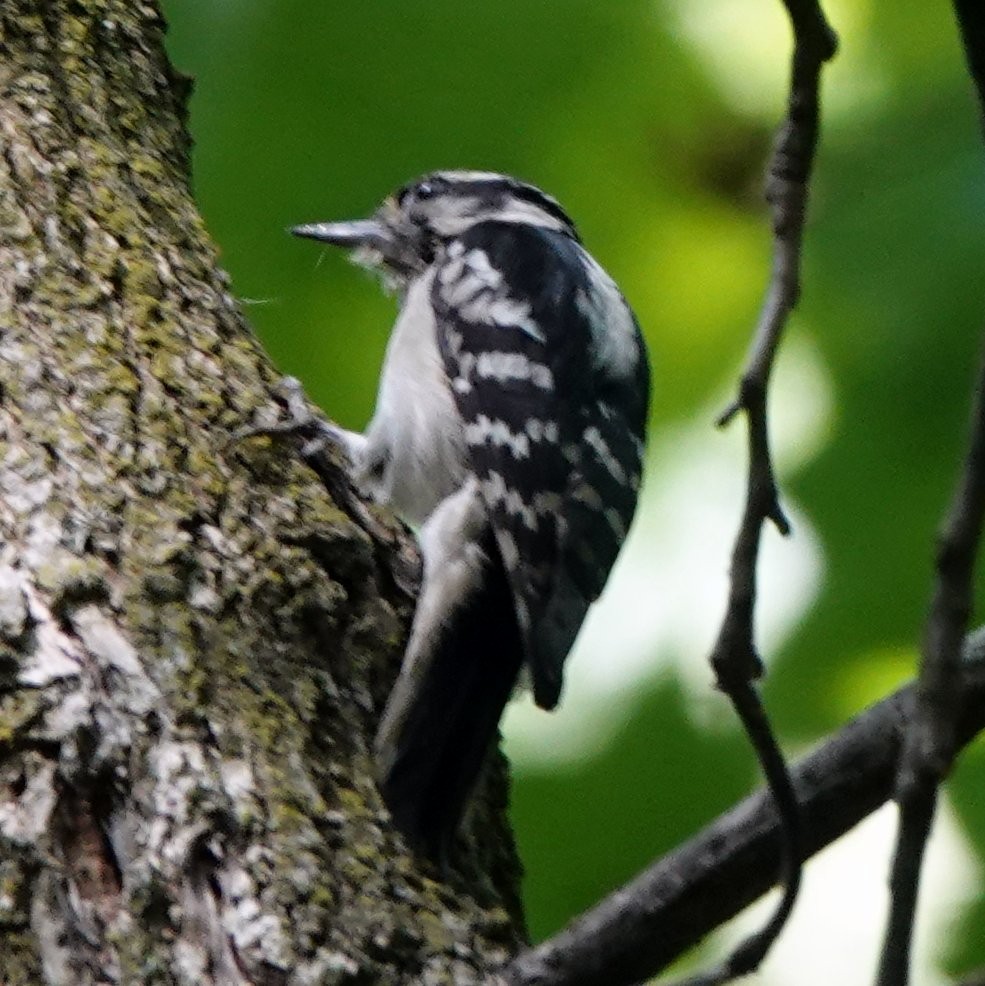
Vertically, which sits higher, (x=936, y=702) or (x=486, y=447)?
(x=936, y=702)

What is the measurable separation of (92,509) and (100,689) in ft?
0.92

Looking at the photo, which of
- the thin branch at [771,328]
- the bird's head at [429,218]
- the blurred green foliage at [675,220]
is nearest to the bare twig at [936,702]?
the thin branch at [771,328]

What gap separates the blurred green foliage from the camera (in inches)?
123

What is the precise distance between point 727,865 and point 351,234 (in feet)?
Answer: 5.99

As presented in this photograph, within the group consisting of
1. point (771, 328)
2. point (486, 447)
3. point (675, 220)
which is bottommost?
point (486, 447)

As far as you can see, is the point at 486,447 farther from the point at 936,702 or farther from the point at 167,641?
Answer: the point at 936,702

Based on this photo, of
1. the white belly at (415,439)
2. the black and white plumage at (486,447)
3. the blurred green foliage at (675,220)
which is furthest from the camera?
the blurred green foliage at (675,220)

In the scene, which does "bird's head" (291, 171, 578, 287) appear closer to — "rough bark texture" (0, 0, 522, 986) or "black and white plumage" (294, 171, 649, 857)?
"black and white plumage" (294, 171, 649, 857)

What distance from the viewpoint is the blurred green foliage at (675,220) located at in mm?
3113

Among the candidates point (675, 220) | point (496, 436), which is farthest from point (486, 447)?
point (675, 220)

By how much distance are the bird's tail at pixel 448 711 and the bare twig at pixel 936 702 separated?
0.89 m

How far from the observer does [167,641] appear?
80.0 inches

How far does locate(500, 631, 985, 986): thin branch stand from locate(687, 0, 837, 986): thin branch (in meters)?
0.32

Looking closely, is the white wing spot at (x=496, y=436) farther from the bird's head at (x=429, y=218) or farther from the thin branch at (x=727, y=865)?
the thin branch at (x=727, y=865)
